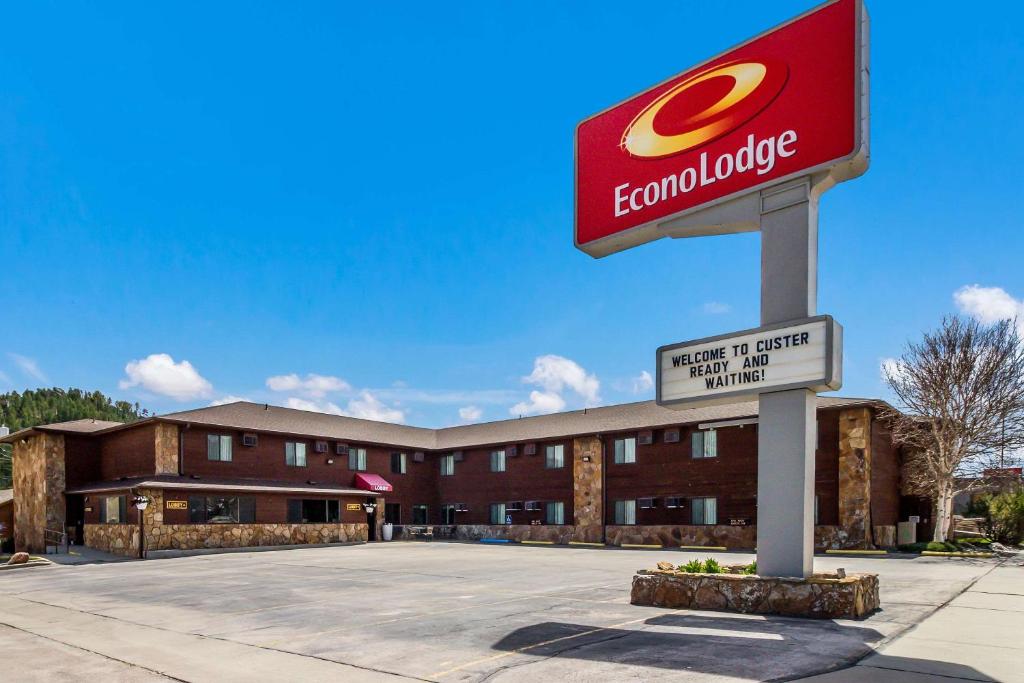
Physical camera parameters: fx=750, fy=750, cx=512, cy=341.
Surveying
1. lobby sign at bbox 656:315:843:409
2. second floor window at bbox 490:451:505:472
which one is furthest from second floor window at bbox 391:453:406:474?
lobby sign at bbox 656:315:843:409

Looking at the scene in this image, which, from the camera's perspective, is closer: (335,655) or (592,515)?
(335,655)

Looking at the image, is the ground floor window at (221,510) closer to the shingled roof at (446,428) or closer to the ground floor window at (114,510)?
the ground floor window at (114,510)

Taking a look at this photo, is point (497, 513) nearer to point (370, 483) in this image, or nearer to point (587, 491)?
point (587, 491)

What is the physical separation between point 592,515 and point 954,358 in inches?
707

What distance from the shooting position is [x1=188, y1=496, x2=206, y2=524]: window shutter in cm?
3275

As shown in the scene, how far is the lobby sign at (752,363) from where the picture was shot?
38.1 ft

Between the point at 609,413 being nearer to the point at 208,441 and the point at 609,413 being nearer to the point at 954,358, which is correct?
the point at 954,358

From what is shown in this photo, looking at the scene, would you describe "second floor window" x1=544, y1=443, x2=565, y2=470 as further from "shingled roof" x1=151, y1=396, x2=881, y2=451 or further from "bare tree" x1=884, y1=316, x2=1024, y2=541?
"bare tree" x1=884, y1=316, x2=1024, y2=541

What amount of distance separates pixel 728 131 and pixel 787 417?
16.9 ft

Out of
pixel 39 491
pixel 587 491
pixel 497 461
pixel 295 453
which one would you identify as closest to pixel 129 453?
pixel 39 491

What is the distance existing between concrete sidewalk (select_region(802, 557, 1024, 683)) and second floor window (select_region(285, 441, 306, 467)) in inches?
1295

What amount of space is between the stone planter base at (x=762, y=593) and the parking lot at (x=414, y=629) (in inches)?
13.1

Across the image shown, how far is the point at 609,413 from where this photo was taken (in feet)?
134

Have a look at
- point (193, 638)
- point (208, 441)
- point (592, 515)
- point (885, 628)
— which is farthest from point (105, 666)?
point (592, 515)
